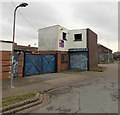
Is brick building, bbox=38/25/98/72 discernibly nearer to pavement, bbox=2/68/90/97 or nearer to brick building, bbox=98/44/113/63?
pavement, bbox=2/68/90/97

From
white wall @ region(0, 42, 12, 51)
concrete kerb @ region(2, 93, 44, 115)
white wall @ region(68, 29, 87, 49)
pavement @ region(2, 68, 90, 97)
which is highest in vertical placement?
white wall @ region(68, 29, 87, 49)

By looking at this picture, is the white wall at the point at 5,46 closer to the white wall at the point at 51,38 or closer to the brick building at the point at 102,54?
the white wall at the point at 51,38

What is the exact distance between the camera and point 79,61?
1917 cm

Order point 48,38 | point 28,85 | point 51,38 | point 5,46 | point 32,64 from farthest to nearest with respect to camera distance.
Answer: point 48,38, point 51,38, point 32,64, point 5,46, point 28,85

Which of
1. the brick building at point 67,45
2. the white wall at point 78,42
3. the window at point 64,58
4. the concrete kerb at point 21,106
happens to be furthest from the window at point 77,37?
the concrete kerb at point 21,106

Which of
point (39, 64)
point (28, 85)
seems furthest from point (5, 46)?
point (39, 64)

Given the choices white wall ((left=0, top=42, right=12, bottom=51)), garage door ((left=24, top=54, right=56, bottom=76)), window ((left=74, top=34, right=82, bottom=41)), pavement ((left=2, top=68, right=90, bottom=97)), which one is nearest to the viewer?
pavement ((left=2, top=68, right=90, bottom=97))

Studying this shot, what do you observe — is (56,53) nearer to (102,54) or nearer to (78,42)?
(78,42)

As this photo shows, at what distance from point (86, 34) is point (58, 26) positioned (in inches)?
197

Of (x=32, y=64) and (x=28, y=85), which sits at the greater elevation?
(x=32, y=64)

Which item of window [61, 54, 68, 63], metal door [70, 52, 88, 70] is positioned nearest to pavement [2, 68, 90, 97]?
window [61, 54, 68, 63]

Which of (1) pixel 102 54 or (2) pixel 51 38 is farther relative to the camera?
(1) pixel 102 54

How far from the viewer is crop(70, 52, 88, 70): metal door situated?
736 inches

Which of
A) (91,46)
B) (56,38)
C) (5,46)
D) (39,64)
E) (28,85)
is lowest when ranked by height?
(28,85)
